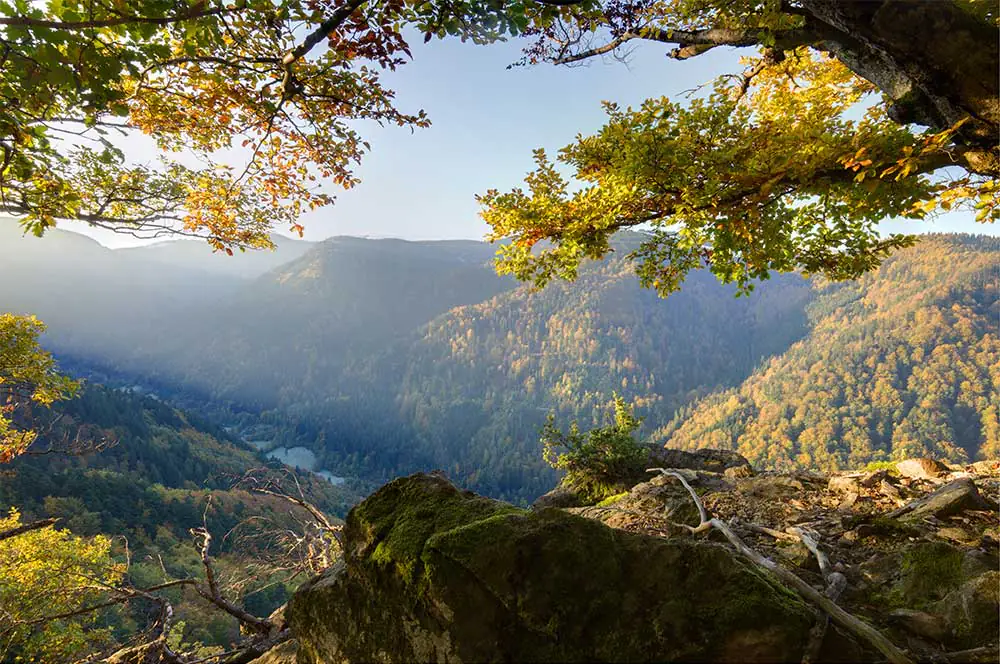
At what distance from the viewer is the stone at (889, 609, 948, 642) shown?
2.80 metres

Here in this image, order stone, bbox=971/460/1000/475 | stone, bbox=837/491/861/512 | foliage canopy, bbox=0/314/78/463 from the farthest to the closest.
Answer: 1. foliage canopy, bbox=0/314/78/463
2. stone, bbox=971/460/1000/475
3. stone, bbox=837/491/861/512

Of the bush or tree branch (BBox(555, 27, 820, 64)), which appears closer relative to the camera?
tree branch (BBox(555, 27, 820, 64))

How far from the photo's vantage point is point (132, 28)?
133 inches

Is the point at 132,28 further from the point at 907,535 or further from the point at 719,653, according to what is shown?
the point at 907,535

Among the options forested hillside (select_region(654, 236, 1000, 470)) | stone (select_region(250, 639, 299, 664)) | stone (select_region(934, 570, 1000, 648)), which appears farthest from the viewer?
forested hillside (select_region(654, 236, 1000, 470))

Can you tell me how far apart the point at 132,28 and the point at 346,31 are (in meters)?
1.68

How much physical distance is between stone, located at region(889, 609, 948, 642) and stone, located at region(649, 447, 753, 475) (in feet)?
36.1

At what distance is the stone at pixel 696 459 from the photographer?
1374 centimetres

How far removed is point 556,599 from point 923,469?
Result: 8.01 metres

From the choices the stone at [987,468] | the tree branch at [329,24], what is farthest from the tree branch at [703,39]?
the stone at [987,468]

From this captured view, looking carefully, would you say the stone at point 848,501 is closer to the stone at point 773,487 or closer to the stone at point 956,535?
the stone at point 773,487

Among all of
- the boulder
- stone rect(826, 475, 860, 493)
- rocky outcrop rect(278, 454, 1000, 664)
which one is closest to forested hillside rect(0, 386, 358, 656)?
rocky outcrop rect(278, 454, 1000, 664)

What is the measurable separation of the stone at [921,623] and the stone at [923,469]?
16.8 ft

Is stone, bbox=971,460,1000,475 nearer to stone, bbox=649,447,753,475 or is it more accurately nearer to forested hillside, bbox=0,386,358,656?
stone, bbox=649,447,753,475
